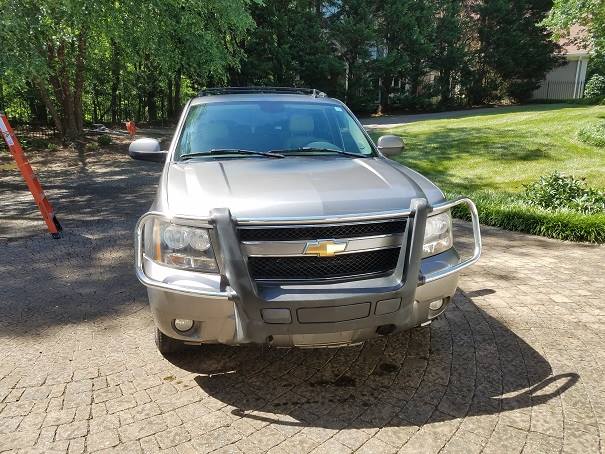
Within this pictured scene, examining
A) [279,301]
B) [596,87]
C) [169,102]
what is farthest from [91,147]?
[596,87]

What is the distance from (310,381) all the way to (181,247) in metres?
1.22

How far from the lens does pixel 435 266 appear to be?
2.98 meters

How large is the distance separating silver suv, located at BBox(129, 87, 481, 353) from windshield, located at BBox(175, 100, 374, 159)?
793mm

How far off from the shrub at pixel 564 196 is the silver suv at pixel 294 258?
537 cm

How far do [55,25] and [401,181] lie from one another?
11.4 m

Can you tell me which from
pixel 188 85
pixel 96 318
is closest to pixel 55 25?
pixel 96 318

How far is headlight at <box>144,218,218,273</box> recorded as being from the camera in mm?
2705

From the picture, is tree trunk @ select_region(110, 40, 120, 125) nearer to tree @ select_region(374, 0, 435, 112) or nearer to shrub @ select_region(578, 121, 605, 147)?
tree @ select_region(374, 0, 435, 112)

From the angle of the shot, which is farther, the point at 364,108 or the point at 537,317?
the point at 364,108

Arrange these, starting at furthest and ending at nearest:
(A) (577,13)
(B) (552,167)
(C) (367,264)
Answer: (A) (577,13) → (B) (552,167) → (C) (367,264)

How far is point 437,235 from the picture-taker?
10.1 feet

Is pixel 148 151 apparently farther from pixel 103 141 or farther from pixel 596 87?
pixel 596 87

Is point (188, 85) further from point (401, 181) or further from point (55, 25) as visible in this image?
point (401, 181)

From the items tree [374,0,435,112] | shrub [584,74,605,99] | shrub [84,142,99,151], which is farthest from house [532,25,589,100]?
shrub [84,142,99,151]
